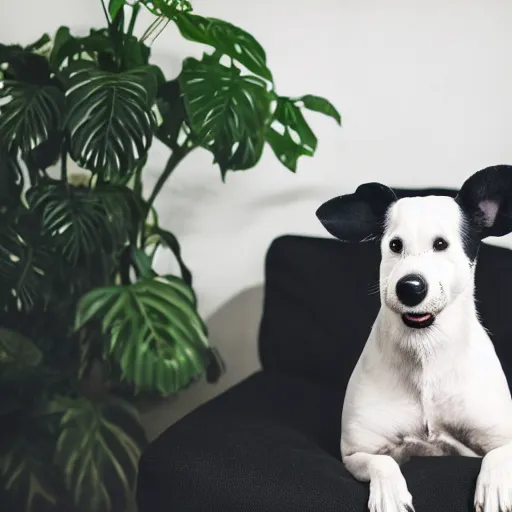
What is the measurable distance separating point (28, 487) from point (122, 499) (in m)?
0.22

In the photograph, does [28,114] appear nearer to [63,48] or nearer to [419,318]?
[63,48]

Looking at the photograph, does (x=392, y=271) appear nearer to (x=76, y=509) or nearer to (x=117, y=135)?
(x=117, y=135)

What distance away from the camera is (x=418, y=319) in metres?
1.06

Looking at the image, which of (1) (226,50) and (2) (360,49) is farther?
(2) (360,49)

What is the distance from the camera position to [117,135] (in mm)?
1326

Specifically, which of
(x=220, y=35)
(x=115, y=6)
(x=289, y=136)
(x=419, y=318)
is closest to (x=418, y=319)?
(x=419, y=318)

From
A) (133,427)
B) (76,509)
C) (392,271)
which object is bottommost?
(76,509)

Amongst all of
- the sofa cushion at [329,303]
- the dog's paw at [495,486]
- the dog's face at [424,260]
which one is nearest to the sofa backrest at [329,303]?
the sofa cushion at [329,303]

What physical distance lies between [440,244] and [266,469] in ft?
1.46

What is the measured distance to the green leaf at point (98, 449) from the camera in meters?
1.53

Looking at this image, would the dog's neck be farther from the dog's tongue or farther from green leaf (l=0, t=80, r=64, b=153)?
green leaf (l=0, t=80, r=64, b=153)

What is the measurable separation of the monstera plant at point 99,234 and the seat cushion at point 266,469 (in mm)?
205

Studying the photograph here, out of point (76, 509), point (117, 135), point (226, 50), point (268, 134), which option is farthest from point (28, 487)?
point (226, 50)

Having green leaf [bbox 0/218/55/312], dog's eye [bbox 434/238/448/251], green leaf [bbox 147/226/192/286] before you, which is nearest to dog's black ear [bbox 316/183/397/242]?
dog's eye [bbox 434/238/448/251]
